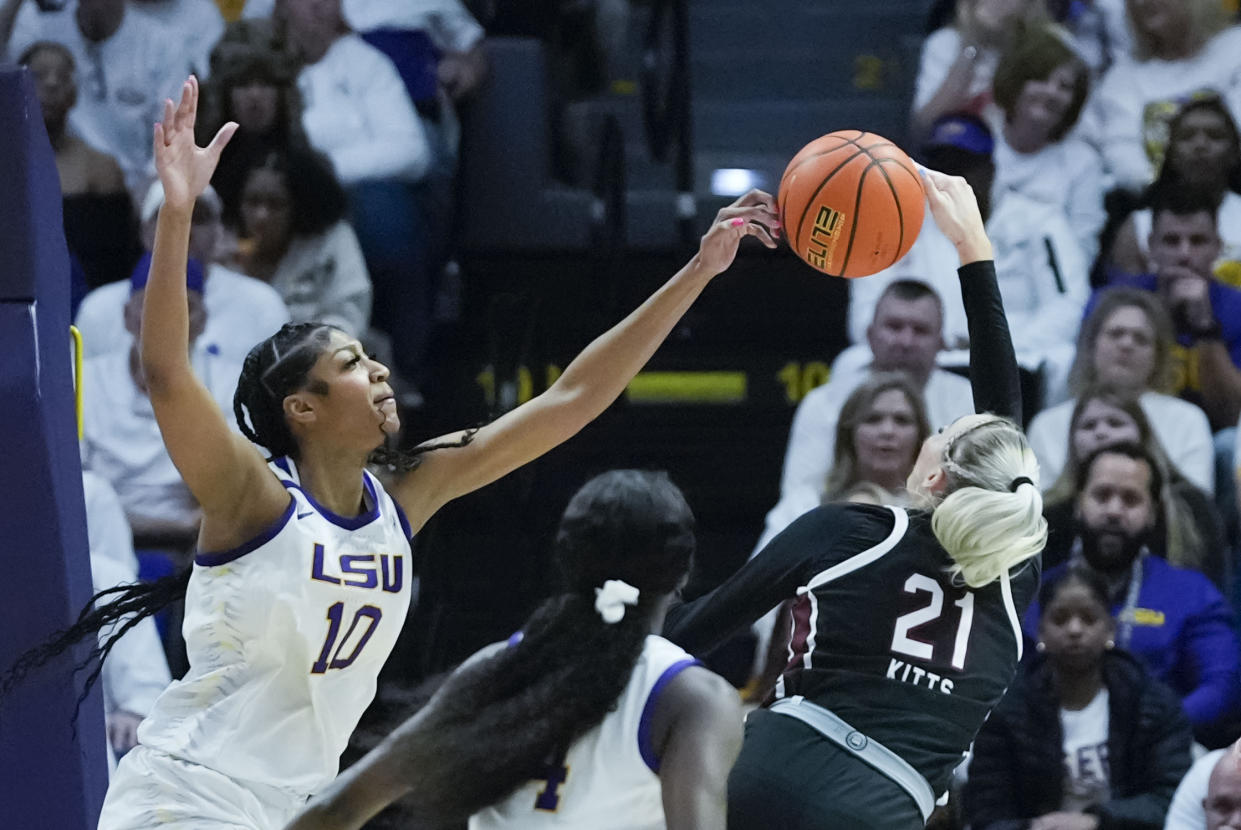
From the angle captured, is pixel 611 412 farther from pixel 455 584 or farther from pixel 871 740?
pixel 871 740

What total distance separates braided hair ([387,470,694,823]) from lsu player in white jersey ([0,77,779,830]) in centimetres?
55

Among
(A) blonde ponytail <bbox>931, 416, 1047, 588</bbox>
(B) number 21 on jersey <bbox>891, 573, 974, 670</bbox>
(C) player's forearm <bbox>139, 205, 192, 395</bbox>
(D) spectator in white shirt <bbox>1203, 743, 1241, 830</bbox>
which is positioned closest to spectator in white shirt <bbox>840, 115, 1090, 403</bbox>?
(D) spectator in white shirt <bbox>1203, 743, 1241, 830</bbox>

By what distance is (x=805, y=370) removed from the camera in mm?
7363

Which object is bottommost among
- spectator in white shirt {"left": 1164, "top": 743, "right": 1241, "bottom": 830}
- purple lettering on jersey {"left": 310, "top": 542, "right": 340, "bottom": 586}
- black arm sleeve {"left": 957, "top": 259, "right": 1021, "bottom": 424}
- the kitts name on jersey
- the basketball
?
spectator in white shirt {"left": 1164, "top": 743, "right": 1241, "bottom": 830}

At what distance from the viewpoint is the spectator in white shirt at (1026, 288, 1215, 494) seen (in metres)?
6.28

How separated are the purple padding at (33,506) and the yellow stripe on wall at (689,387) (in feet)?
11.8

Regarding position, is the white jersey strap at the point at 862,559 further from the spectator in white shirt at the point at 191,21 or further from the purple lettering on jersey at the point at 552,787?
the spectator in white shirt at the point at 191,21

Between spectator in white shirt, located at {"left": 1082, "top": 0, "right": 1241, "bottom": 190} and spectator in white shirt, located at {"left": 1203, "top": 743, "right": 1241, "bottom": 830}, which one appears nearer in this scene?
spectator in white shirt, located at {"left": 1203, "top": 743, "right": 1241, "bottom": 830}

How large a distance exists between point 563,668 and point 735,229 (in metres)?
1.30

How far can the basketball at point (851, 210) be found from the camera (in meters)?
4.06

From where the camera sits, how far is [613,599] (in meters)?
2.72

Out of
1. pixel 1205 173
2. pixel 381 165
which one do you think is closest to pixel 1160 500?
pixel 1205 173

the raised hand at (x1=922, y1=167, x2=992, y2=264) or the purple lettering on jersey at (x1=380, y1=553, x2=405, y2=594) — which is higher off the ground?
the raised hand at (x1=922, y1=167, x2=992, y2=264)

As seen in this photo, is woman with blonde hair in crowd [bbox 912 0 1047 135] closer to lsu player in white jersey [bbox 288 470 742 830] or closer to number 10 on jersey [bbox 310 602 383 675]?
number 10 on jersey [bbox 310 602 383 675]
